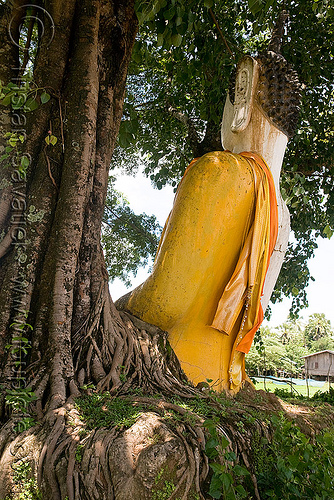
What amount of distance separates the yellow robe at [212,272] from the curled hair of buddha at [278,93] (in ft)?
3.08

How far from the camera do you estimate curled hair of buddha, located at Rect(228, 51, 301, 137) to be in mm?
3861

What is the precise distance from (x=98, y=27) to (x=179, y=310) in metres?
2.22

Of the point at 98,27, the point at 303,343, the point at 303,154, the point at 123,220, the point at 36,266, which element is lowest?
the point at 303,343

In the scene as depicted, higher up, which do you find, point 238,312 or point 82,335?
point 238,312

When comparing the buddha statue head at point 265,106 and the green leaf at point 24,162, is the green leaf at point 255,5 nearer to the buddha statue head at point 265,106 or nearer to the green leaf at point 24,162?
the buddha statue head at point 265,106

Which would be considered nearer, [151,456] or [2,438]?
[151,456]

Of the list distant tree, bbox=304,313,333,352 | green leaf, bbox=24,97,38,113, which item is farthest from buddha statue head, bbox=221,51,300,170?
distant tree, bbox=304,313,333,352

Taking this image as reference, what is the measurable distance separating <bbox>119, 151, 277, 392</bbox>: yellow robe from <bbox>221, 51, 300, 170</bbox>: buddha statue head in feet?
2.47

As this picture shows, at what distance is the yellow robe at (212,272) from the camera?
311 cm

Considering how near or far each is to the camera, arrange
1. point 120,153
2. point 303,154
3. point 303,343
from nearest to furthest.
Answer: point 303,154
point 120,153
point 303,343

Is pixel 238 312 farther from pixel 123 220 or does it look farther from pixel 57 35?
pixel 123 220

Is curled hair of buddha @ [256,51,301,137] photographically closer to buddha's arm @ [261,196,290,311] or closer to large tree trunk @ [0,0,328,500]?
buddha's arm @ [261,196,290,311]

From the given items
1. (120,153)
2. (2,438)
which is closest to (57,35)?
(2,438)

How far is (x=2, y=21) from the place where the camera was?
3049 millimetres
